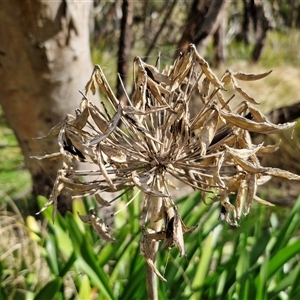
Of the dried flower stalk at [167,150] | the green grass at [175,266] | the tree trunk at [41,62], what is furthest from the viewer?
the tree trunk at [41,62]

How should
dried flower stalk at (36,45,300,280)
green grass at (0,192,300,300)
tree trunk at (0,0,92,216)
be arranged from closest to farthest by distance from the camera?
dried flower stalk at (36,45,300,280) < green grass at (0,192,300,300) < tree trunk at (0,0,92,216)

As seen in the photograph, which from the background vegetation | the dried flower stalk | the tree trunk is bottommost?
the background vegetation

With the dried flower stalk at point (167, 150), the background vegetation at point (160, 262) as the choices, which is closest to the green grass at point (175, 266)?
the background vegetation at point (160, 262)

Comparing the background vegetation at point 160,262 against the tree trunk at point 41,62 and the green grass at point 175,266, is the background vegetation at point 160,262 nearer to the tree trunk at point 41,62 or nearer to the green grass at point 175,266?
the green grass at point 175,266

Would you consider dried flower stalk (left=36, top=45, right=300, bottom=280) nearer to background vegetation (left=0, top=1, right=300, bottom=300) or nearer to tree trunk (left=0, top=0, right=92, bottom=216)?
background vegetation (left=0, top=1, right=300, bottom=300)

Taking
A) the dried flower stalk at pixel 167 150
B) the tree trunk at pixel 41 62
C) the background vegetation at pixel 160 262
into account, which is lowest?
the background vegetation at pixel 160 262

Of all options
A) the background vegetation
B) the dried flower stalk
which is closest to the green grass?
the background vegetation

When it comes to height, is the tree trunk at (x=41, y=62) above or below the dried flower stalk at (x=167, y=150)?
above

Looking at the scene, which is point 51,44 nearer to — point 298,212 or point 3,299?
point 3,299
